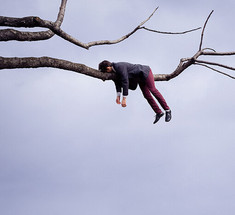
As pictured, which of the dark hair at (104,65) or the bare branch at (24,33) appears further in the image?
the dark hair at (104,65)

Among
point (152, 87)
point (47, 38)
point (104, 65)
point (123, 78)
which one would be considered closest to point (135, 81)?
point (152, 87)

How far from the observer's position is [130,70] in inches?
292

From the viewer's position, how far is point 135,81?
301 inches

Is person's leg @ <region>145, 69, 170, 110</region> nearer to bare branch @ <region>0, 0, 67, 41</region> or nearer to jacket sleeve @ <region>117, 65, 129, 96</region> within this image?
jacket sleeve @ <region>117, 65, 129, 96</region>

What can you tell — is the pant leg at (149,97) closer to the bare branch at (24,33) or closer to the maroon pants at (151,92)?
the maroon pants at (151,92)

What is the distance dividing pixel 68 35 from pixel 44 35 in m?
0.43

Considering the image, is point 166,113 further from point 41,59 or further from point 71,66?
point 41,59

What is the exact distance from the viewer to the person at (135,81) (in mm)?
7160

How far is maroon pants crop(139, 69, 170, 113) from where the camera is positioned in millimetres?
7523

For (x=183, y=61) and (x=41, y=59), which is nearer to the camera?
(x=41, y=59)

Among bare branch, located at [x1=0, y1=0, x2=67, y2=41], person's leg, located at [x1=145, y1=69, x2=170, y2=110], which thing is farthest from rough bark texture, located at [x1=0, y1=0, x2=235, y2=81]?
person's leg, located at [x1=145, y1=69, x2=170, y2=110]

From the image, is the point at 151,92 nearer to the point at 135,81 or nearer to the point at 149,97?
the point at 149,97

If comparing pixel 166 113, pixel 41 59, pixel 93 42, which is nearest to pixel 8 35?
pixel 41 59

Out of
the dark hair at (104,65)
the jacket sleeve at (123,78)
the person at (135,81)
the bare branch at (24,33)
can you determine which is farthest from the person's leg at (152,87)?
the bare branch at (24,33)
